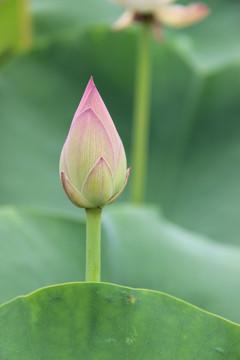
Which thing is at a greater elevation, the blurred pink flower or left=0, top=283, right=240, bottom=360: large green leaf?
the blurred pink flower

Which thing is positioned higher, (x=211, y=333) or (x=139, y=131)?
(x=139, y=131)

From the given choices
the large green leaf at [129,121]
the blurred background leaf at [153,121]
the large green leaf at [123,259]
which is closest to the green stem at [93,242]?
the large green leaf at [123,259]

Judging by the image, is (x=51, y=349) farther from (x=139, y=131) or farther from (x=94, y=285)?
(x=139, y=131)

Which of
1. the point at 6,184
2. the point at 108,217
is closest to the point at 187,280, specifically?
the point at 108,217

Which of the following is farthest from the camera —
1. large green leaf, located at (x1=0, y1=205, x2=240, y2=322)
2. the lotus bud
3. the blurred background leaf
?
the blurred background leaf

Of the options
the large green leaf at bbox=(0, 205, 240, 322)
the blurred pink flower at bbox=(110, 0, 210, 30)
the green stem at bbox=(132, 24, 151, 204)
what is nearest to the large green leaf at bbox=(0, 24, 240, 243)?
the green stem at bbox=(132, 24, 151, 204)

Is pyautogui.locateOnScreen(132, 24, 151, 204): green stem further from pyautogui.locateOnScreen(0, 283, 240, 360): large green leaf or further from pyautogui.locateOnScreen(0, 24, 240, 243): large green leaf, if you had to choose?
pyautogui.locateOnScreen(0, 283, 240, 360): large green leaf

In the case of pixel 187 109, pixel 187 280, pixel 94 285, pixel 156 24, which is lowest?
pixel 187 280
